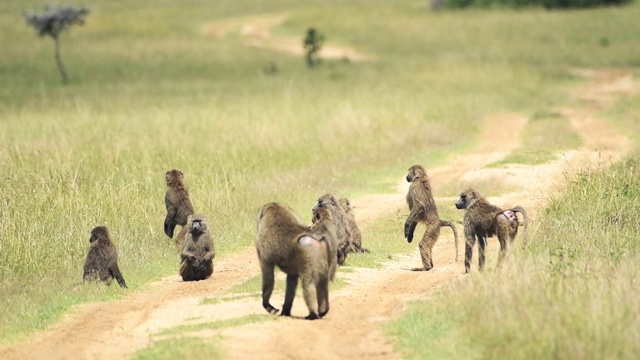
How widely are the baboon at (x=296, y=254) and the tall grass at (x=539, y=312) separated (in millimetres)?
752

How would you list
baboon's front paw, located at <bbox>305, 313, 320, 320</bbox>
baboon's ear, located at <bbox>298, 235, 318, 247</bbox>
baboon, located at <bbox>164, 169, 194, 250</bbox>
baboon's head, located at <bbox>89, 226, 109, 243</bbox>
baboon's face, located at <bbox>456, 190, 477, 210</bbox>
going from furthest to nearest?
baboon, located at <bbox>164, 169, 194, 250</bbox> → baboon's face, located at <bbox>456, 190, 477, 210</bbox> → baboon's head, located at <bbox>89, 226, 109, 243</bbox> → baboon's front paw, located at <bbox>305, 313, 320, 320</bbox> → baboon's ear, located at <bbox>298, 235, 318, 247</bbox>

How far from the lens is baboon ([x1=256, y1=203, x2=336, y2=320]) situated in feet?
31.4

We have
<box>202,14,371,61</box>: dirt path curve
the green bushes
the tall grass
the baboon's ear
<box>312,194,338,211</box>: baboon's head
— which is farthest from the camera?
the green bushes

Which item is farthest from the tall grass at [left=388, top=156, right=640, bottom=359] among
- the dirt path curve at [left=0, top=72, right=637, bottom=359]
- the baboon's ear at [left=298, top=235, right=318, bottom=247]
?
the baboon's ear at [left=298, top=235, right=318, bottom=247]

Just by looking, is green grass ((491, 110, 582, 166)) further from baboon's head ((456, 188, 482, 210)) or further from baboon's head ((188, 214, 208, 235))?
baboon's head ((188, 214, 208, 235))

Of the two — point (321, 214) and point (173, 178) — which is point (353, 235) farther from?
Result: point (173, 178)

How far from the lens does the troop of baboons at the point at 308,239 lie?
382 inches

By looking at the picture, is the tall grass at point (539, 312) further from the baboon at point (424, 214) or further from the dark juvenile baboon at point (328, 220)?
the dark juvenile baboon at point (328, 220)

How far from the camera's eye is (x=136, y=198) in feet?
52.1

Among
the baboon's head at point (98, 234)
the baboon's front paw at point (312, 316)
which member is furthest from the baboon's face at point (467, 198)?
the baboon's head at point (98, 234)

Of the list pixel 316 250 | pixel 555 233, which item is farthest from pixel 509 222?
pixel 316 250

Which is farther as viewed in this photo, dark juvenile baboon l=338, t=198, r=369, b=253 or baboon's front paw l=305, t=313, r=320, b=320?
dark juvenile baboon l=338, t=198, r=369, b=253

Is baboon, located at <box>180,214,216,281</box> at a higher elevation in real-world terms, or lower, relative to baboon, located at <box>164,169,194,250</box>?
lower

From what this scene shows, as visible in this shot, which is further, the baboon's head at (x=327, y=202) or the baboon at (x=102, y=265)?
the baboon's head at (x=327, y=202)
